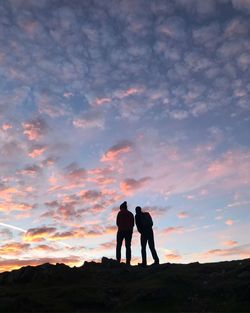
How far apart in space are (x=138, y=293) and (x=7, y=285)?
27.2 ft

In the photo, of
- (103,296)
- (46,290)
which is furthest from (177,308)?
(46,290)

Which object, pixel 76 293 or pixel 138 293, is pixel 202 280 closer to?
pixel 138 293

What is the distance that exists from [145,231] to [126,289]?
21.9ft

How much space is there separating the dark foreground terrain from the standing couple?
79.2 inches

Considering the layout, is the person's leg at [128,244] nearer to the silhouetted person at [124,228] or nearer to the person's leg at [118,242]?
the silhouetted person at [124,228]

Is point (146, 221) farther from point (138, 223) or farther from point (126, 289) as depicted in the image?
point (126, 289)

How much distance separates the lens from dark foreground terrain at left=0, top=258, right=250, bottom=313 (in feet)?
60.6

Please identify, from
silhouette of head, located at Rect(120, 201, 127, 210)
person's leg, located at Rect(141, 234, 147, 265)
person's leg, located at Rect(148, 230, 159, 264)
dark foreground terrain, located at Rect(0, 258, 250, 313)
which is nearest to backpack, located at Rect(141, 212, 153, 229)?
person's leg, located at Rect(148, 230, 159, 264)

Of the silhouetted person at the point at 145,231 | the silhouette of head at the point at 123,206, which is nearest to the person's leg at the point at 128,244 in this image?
the silhouetted person at the point at 145,231

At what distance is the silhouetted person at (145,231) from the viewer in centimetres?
2738

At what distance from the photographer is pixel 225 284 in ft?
66.9

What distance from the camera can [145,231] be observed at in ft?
90.1

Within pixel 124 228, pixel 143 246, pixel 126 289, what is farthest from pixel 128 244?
pixel 126 289

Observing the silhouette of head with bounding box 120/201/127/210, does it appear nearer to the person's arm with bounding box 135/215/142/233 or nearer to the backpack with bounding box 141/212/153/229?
the person's arm with bounding box 135/215/142/233
